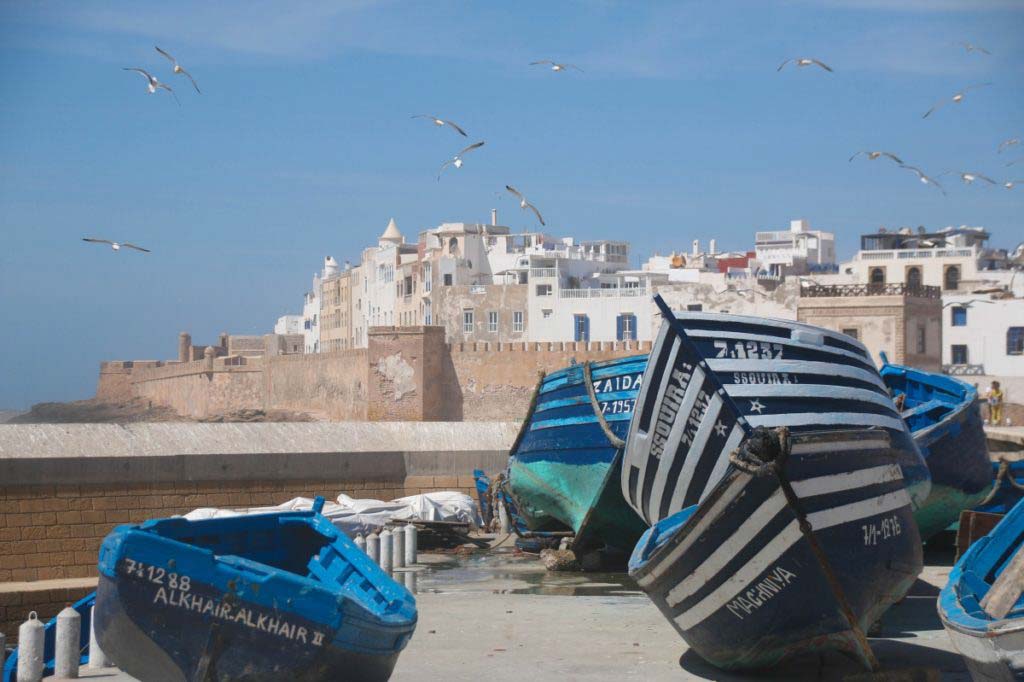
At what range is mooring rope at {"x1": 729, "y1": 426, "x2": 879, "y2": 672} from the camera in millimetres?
5871

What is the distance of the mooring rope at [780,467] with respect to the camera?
587 cm

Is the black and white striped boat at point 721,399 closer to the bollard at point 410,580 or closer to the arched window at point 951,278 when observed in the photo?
the bollard at point 410,580

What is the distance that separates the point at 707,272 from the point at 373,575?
4927 centimetres

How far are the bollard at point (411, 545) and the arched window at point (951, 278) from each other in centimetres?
4230

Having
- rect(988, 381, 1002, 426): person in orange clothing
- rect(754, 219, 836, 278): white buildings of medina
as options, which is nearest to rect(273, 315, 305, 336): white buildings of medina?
rect(754, 219, 836, 278): white buildings of medina

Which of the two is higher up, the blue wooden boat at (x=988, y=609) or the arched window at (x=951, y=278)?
the arched window at (x=951, y=278)

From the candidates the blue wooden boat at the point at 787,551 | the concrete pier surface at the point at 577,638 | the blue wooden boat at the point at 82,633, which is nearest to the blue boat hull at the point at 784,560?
the blue wooden boat at the point at 787,551

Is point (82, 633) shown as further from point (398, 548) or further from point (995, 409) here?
point (995, 409)

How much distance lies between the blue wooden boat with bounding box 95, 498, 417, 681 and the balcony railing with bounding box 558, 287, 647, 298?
1641 inches

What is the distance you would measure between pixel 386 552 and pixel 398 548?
2.35 ft

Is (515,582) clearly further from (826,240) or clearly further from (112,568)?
(826,240)

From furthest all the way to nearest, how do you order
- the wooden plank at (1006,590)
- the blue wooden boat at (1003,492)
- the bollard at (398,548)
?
the blue wooden boat at (1003,492) → the bollard at (398,548) → the wooden plank at (1006,590)

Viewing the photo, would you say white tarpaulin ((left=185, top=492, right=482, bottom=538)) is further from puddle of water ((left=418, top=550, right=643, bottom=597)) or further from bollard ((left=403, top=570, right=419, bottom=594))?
bollard ((left=403, top=570, right=419, bottom=594))

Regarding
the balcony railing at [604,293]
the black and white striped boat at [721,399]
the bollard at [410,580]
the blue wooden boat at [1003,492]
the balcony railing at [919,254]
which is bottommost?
the bollard at [410,580]
